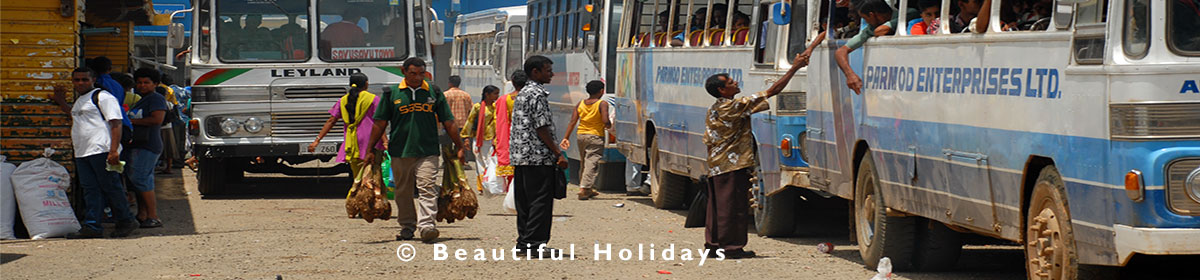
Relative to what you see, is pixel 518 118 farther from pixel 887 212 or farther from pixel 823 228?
pixel 823 228

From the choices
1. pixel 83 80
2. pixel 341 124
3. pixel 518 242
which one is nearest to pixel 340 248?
pixel 518 242

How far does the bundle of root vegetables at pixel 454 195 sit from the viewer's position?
13.0 meters

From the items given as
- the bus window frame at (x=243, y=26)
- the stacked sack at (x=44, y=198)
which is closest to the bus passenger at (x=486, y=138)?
the bus window frame at (x=243, y=26)

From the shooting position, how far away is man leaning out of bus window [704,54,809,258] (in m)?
11.1

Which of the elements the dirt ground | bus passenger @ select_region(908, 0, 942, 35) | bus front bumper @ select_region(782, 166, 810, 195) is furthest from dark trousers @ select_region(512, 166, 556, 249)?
bus passenger @ select_region(908, 0, 942, 35)

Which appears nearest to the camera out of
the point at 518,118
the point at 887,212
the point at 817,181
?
the point at 887,212

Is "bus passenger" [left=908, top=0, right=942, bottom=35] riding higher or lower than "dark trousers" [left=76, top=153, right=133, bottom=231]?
higher

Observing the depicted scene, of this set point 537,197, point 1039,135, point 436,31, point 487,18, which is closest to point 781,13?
point 537,197

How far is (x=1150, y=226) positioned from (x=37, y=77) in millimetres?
9621

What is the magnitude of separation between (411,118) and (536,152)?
1522 millimetres

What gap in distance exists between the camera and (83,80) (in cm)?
1312

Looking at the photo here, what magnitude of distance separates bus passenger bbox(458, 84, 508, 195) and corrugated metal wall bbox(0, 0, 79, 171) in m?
4.30
